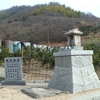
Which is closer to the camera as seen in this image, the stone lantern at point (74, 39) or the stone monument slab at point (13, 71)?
the stone lantern at point (74, 39)

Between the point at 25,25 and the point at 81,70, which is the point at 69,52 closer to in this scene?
the point at 81,70

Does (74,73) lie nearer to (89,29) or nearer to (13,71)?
(13,71)

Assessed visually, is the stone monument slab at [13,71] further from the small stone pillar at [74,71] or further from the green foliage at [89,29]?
the green foliage at [89,29]

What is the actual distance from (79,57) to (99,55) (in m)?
10.2

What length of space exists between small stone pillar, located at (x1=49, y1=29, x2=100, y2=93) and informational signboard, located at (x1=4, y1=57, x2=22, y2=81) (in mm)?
2213

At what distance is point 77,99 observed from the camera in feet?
22.3

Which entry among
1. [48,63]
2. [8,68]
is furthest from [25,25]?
[8,68]

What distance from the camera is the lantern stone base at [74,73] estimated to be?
7.88 meters

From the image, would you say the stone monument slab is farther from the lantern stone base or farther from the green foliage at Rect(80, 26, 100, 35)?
the green foliage at Rect(80, 26, 100, 35)

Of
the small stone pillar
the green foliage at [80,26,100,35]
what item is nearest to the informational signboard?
the small stone pillar

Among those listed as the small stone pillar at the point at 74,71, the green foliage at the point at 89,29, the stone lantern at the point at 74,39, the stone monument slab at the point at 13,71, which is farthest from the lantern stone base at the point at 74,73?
the green foliage at the point at 89,29

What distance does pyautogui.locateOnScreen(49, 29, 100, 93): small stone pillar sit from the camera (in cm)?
789

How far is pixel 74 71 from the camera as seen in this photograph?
26.1ft

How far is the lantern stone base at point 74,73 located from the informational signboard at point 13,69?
221 cm
